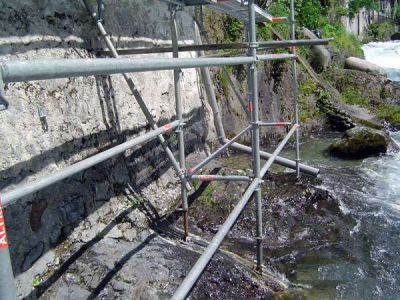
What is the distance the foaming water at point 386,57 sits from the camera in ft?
49.4

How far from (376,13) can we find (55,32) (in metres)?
28.7

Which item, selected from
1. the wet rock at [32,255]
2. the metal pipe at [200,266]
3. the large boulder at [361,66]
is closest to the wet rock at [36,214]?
the wet rock at [32,255]

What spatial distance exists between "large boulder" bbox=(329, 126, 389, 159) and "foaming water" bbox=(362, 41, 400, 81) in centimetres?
803

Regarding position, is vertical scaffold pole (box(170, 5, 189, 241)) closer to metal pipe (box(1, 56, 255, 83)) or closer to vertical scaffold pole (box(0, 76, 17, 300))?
metal pipe (box(1, 56, 255, 83))

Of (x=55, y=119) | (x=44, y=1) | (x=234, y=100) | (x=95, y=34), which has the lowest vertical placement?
(x=234, y=100)

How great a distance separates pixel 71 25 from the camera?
3254mm

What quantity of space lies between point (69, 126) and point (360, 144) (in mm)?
5384

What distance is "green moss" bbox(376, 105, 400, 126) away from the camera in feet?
31.2

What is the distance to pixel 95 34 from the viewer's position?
3.54 m

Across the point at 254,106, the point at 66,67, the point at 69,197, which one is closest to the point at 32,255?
the point at 69,197

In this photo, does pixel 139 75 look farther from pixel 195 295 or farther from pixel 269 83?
pixel 269 83

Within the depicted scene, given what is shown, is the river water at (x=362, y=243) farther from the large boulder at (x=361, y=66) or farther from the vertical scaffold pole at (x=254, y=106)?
the large boulder at (x=361, y=66)

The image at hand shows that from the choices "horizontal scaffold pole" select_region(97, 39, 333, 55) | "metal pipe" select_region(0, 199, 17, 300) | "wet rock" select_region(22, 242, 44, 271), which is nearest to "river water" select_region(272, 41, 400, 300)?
"horizontal scaffold pole" select_region(97, 39, 333, 55)

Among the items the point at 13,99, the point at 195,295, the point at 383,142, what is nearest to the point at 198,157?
the point at 195,295
